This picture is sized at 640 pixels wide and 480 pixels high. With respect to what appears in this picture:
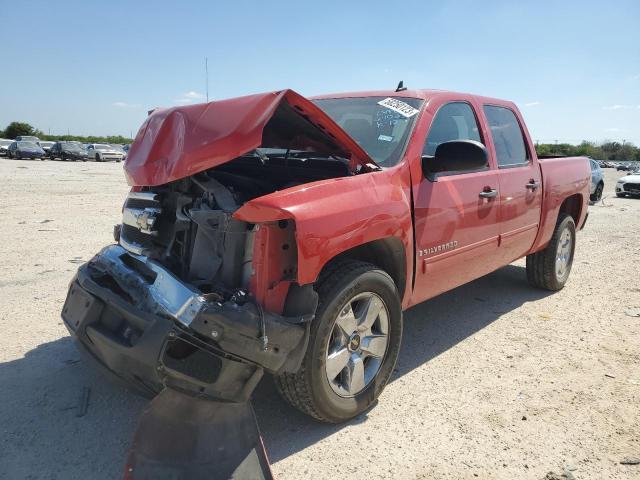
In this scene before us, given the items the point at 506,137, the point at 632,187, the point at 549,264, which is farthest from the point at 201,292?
A: the point at 632,187

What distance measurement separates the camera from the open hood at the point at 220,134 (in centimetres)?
243

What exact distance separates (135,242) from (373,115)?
6.16 feet

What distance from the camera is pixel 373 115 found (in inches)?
142

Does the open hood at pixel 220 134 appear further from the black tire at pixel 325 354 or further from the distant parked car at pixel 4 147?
the distant parked car at pixel 4 147

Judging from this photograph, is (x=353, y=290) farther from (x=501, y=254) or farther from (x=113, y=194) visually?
(x=113, y=194)

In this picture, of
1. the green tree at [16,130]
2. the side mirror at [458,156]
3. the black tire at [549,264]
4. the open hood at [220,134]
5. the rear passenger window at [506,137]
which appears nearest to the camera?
the open hood at [220,134]

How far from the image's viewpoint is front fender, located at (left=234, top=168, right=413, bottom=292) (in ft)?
7.46

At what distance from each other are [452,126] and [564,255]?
2.81 meters

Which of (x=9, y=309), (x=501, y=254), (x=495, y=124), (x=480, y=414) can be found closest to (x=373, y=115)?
(x=495, y=124)

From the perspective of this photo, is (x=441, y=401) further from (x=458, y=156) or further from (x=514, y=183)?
(x=514, y=183)

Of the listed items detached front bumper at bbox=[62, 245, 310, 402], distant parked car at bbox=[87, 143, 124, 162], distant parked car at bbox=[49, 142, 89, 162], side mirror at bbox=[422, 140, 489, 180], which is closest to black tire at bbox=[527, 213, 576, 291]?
side mirror at bbox=[422, 140, 489, 180]

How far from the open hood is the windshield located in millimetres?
380

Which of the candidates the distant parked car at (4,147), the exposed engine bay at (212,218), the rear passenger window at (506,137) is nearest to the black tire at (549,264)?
the rear passenger window at (506,137)

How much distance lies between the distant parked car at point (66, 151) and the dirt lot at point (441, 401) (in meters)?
34.8
